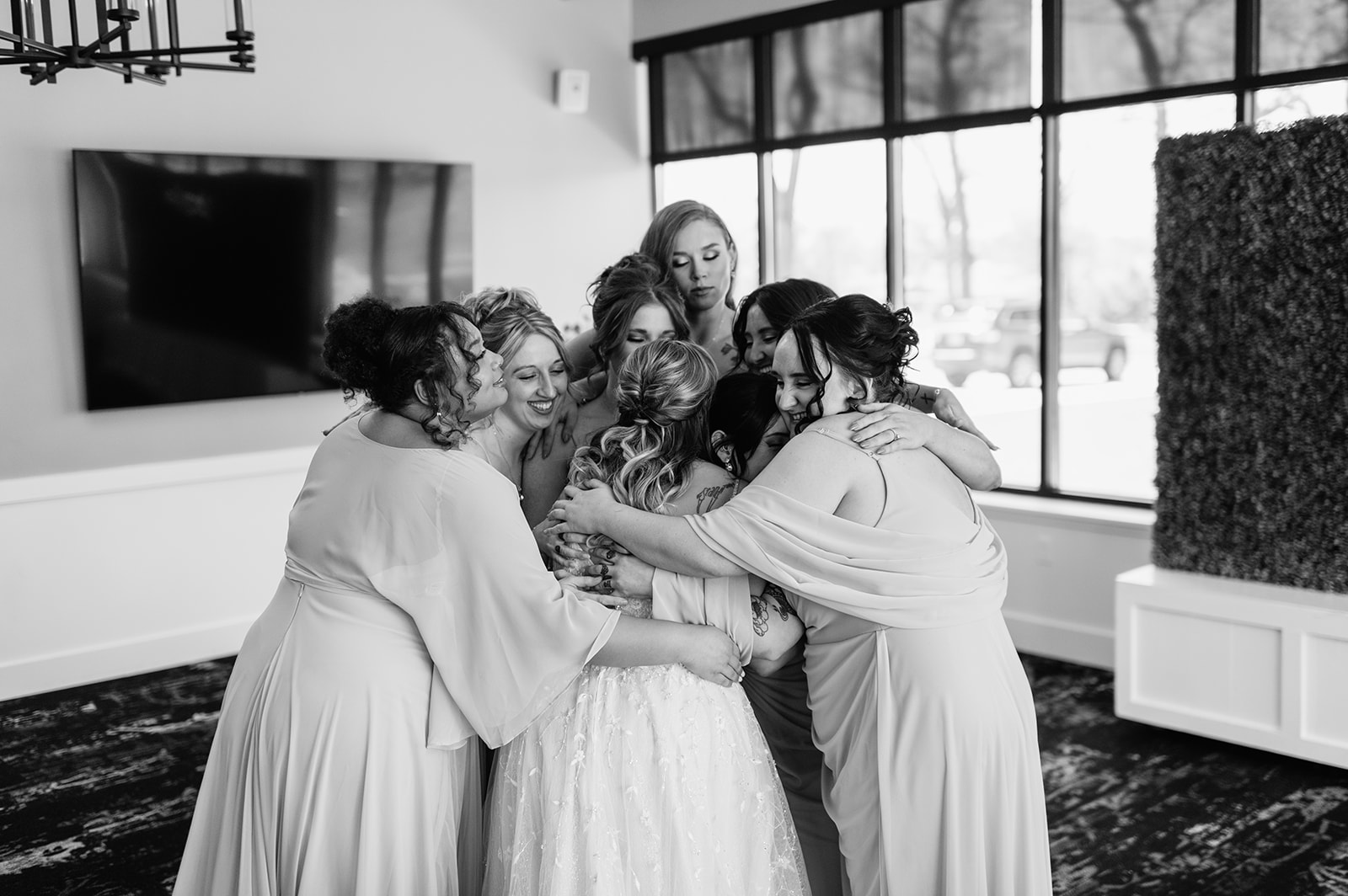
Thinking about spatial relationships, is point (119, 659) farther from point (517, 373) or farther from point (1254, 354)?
point (1254, 354)

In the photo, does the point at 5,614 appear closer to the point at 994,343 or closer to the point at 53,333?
the point at 53,333

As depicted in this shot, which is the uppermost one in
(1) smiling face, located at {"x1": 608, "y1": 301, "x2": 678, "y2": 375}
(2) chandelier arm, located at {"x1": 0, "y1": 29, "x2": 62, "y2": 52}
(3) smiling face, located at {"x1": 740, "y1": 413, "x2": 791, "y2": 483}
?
(2) chandelier arm, located at {"x1": 0, "y1": 29, "x2": 62, "y2": 52}

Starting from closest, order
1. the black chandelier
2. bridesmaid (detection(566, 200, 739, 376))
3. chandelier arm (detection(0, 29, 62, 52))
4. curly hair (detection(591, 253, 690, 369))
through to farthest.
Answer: chandelier arm (detection(0, 29, 62, 52))
the black chandelier
curly hair (detection(591, 253, 690, 369))
bridesmaid (detection(566, 200, 739, 376))

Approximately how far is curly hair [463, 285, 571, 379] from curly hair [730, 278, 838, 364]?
1.52 ft

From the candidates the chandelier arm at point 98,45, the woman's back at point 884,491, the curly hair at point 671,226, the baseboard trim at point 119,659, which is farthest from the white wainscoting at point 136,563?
the woman's back at point 884,491

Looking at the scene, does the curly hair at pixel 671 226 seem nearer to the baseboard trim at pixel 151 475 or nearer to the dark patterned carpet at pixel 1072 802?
the dark patterned carpet at pixel 1072 802

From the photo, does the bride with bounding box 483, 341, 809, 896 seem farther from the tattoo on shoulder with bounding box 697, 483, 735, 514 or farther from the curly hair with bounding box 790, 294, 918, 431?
the curly hair with bounding box 790, 294, 918, 431

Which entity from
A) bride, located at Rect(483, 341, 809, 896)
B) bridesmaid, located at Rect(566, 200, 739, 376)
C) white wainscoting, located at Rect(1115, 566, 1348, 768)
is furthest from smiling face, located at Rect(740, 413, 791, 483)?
white wainscoting, located at Rect(1115, 566, 1348, 768)

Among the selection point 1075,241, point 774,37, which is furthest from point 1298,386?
point 774,37

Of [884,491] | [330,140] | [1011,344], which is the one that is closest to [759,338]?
[884,491]

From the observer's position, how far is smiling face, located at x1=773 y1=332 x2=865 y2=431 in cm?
240

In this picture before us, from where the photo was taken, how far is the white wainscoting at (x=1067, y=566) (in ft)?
18.1

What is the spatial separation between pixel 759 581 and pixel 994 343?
415cm

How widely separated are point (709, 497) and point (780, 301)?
26.8 inches
